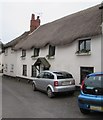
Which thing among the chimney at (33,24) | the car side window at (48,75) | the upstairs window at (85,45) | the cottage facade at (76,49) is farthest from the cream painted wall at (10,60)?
the upstairs window at (85,45)

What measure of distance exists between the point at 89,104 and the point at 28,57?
16.0 meters

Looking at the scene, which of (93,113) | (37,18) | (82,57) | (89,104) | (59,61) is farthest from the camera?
(37,18)

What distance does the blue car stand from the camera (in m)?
6.21

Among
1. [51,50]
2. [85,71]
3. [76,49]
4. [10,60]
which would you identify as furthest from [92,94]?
[10,60]

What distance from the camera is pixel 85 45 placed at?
13461 millimetres

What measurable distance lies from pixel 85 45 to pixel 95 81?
276 inches

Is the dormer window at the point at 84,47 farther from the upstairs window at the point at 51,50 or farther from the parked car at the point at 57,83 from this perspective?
the upstairs window at the point at 51,50

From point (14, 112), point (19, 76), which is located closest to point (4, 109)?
point (14, 112)

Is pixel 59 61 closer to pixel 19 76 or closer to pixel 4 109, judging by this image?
pixel 4 109

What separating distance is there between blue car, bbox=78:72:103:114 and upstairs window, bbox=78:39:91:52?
20.4ft

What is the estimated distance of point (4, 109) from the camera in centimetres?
852

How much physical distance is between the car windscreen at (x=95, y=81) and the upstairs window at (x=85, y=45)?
20.0 feet

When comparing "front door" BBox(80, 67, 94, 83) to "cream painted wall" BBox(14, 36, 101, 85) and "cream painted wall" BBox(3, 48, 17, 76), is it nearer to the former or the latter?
"cream painted wall" BBox(14, 36, 101, 85)

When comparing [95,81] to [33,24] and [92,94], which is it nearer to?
[92,94]
